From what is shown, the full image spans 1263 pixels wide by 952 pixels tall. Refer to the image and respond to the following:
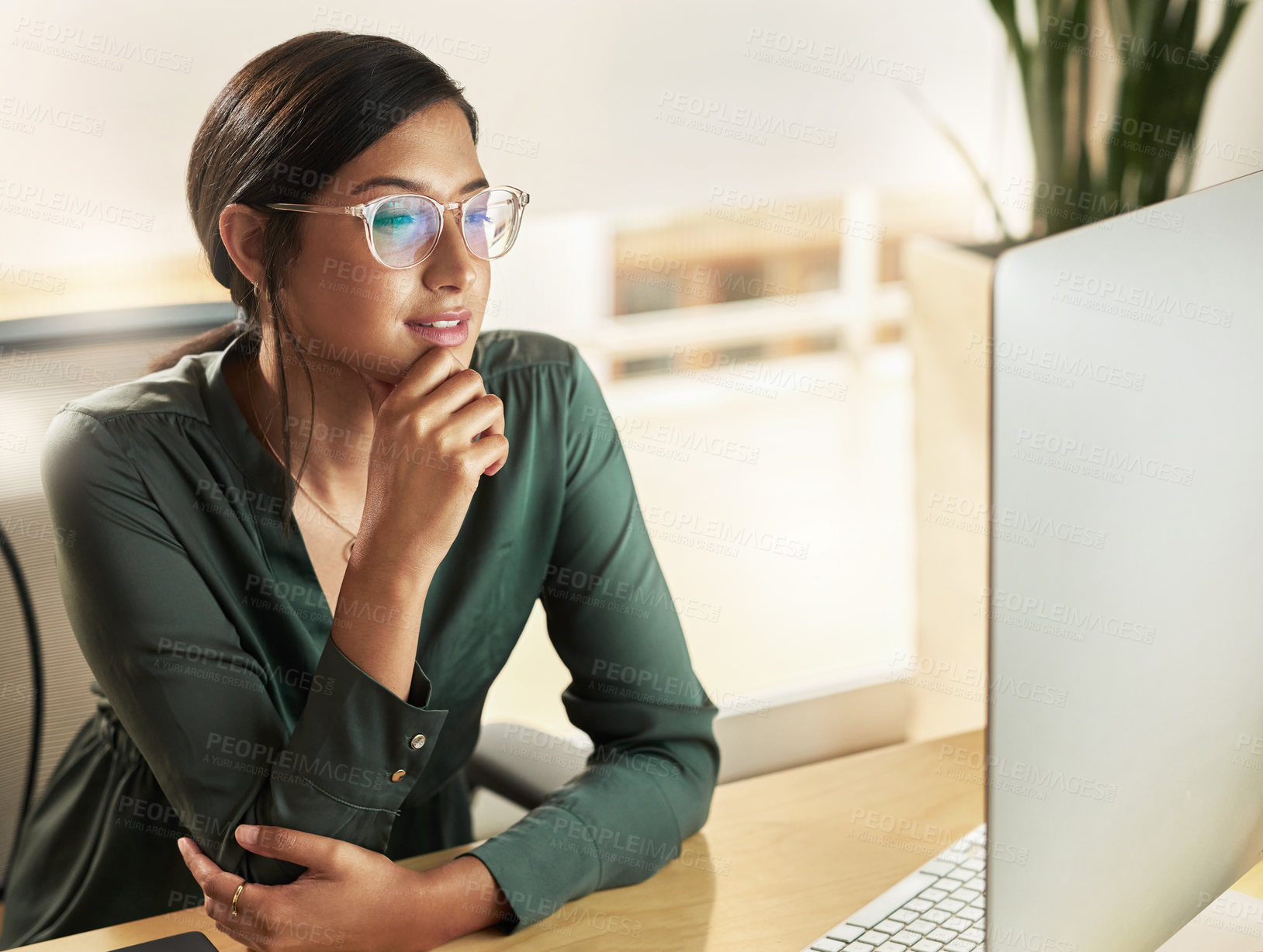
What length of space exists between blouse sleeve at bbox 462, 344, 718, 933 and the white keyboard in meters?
0.19

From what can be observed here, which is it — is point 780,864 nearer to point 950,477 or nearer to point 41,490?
point 41,490

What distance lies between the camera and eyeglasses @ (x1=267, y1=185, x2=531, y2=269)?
3.19 ft

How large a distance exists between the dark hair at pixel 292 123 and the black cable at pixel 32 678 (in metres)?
0.29

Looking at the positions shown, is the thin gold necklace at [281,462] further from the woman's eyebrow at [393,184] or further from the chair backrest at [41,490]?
the woman's eyebrow at [393,184]

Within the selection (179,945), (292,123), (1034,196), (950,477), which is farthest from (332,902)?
(1034,196)

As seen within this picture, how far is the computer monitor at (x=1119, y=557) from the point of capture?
0.52 m

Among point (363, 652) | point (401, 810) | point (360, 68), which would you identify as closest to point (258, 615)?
point (363, 652)

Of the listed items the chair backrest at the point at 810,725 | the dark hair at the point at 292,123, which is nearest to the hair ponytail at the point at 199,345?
the dark hair at the point at 292,123

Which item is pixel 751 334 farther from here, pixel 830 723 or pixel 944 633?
pixel 830 723

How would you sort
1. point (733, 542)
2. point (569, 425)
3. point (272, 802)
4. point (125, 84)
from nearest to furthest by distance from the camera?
point (272, 802) → point (569, 425) → point (125, 84) → point (733, 542)

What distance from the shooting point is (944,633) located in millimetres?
2008

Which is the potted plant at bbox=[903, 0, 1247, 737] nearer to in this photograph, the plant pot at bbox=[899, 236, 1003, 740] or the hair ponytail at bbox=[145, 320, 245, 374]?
the plant pot at bbox=[899, 236, 1003, 740]

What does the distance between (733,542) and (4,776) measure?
267 cm

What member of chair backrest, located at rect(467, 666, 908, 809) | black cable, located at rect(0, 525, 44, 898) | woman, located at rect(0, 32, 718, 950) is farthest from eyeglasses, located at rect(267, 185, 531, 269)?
chair backrest, located at rect(467, 666, 908, 809)
